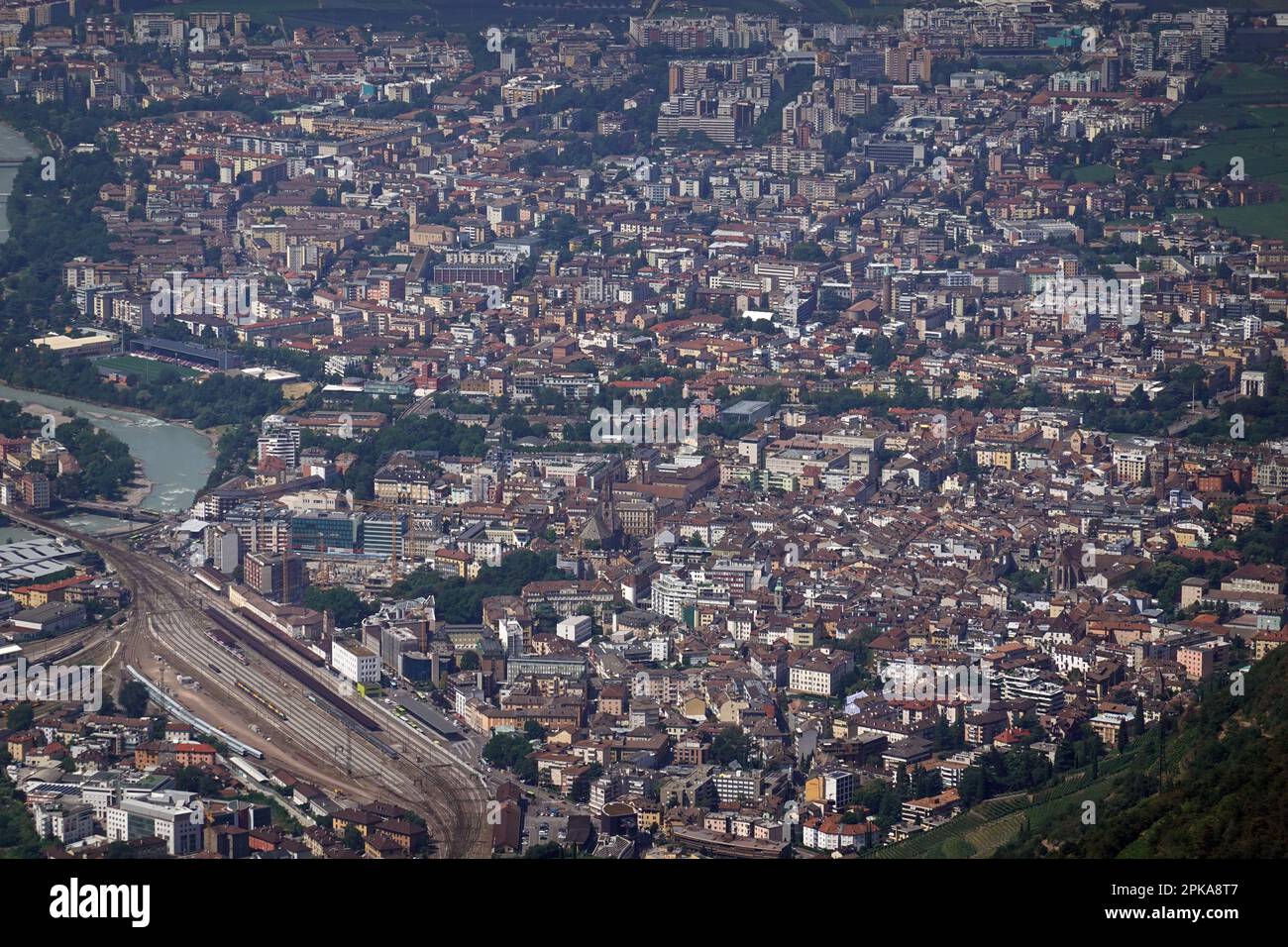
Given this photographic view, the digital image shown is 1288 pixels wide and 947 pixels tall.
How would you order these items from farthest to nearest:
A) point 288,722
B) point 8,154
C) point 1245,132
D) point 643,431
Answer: point 8,154, point 1245,132, point 643,431, point 288,722

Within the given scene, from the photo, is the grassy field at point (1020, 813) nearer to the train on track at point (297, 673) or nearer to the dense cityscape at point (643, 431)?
the dense cityscape at point (643, 431)

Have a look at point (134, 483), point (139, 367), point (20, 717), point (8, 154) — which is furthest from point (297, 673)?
point (8, 154)

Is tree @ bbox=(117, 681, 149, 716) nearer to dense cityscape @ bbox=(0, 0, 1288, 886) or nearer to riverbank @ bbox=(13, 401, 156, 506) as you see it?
dense cityscape @ bbox=(0, 0, 1288, 886)

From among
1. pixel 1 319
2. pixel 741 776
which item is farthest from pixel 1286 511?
pixel 1 319

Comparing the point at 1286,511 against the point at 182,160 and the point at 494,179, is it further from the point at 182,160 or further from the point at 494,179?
the point at 182,160

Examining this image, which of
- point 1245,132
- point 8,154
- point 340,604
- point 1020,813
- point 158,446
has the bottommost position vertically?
point 158,446

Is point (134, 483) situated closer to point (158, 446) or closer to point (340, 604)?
point (158, 446)
